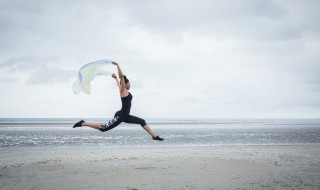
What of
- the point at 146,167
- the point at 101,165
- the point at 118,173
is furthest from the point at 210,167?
the point at 101,165

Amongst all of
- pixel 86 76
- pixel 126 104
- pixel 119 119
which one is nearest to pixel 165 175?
pixel 119 119

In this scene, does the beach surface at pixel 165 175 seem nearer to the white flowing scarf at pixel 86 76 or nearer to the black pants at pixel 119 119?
the black pants at pixel 119 119

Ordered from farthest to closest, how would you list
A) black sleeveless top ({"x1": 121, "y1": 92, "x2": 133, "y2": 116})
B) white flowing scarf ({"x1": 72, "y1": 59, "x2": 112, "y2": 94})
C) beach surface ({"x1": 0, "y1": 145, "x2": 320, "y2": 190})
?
beach surface ({"x1": 0, "y1": 145, "x2": 320, "y2": 190}) < white flowing scarf ({"x1": 72, "y1": 59, "x2": 112, "y2": 94}) < black sleeveless top ({"x1": 121, "y1": 92, "x2": 133, "y2": 116})

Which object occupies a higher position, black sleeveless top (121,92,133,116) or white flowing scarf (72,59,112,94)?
white flowing scarf (72,59,112,94)

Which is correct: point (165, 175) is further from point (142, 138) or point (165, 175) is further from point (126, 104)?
point (142, 138)

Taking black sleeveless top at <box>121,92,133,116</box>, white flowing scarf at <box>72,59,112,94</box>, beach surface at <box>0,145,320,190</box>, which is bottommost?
beach surface at <box>0,145,320,190</box>

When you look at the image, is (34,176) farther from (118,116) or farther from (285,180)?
(285,180)

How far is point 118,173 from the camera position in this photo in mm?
13953

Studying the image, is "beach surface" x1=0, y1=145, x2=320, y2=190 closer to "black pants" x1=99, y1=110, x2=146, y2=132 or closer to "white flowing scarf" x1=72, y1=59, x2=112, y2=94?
"black pants" x1=99, y1=110, x2=146, y2=132

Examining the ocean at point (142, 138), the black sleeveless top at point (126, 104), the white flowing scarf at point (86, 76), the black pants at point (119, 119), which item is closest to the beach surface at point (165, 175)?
the black pants at point (119, 119)

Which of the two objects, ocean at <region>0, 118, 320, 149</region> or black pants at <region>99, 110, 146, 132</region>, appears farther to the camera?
ocean at <region>0, 118, 320, 149</region>

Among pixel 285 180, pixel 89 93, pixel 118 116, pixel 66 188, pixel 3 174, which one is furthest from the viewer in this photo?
pixel 3 174

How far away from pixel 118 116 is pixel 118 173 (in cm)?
505

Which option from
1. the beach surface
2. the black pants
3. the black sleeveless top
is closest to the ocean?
the beach surface
